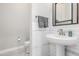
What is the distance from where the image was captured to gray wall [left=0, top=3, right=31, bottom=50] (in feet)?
4.53

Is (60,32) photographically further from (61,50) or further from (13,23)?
(13,23)

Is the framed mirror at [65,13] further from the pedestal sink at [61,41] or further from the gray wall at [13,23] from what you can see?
the gray wall at [13,23]

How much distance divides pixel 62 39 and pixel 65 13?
34 cm

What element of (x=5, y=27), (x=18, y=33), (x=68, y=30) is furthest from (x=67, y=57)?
(x=5, y=27)

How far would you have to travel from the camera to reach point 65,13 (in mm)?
1408

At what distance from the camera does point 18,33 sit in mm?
1409

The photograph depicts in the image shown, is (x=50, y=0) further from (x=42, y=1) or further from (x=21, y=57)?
(x=21, y=57)

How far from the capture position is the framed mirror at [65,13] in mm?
1387

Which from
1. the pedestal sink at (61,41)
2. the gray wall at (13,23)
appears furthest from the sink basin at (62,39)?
the gray wall at (13,23)

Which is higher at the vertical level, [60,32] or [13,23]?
[13,23]

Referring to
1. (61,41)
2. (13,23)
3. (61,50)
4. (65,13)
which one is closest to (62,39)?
(61,41)

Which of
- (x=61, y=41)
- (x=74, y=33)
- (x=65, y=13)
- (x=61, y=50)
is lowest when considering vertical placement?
(x=61, y=50)

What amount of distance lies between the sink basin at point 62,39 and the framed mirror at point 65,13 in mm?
173

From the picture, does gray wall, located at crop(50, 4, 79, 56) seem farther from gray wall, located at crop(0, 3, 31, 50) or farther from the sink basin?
gray wall, located at crop(0, 3, 31, 50)
